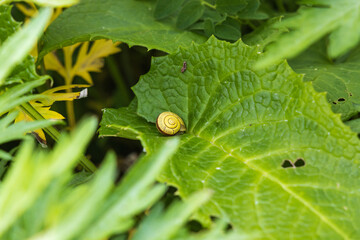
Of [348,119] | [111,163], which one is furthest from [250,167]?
[111,163]

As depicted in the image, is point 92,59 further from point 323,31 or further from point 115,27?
point 323,31

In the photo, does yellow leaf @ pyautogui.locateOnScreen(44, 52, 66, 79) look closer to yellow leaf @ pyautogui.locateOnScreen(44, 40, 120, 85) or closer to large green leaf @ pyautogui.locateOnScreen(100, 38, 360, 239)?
yellow leaf @ pyautogui.locateOnScreen(44, 40, 120, 85)

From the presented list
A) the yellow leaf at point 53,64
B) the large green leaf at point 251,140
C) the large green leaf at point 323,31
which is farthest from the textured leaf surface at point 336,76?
the yellow leaf at point 53,64

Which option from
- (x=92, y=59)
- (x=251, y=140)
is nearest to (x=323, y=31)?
(x=251, y=140)

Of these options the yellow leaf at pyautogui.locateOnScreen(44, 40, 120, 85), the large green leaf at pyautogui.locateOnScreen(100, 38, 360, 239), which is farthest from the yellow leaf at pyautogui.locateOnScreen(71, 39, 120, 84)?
the large green leaf at pyautogui.locateOnScreen(100, 38, 360, 239)

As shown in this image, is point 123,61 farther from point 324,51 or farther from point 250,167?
point 250,167

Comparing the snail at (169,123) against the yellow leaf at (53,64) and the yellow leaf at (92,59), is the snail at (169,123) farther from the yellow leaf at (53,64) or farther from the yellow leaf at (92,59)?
the yellow leaf at (53,64)
